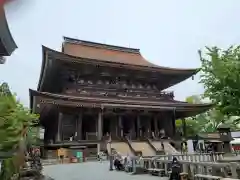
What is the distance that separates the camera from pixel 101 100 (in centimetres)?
2353

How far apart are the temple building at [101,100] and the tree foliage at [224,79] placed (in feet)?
35.6

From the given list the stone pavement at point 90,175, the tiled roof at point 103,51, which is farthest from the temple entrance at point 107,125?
the stone pavement at point 90,175

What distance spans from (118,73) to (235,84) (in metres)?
17.4

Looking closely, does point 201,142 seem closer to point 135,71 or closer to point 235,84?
point 135,71

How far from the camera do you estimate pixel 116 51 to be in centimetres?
3341

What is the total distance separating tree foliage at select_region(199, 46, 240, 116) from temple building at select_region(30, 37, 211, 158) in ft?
35.6

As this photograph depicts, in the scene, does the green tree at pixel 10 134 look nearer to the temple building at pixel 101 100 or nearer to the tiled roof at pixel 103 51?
the temple building at pixel 101 100

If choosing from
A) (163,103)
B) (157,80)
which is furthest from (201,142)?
(157,80)

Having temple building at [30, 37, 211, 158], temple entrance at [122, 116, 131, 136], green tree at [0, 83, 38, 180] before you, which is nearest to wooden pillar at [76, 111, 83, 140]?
temple building at [30, 37, 211, 158]

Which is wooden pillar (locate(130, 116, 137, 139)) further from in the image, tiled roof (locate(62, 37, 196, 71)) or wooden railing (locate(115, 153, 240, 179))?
wooden railing (locate(115, 153, 240, 179))

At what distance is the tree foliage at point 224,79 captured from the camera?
36.0 feet

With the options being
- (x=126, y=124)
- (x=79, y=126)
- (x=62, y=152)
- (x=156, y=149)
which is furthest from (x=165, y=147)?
(x=62, y=152)

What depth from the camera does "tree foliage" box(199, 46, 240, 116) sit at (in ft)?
36.0

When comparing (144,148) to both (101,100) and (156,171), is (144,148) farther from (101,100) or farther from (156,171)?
(156,171)
